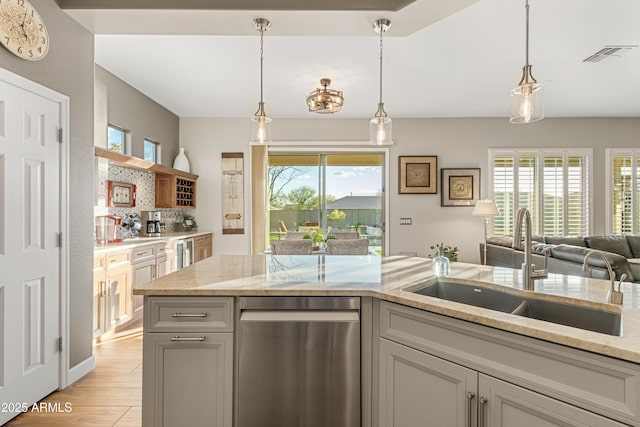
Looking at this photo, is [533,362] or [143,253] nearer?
[533,362]

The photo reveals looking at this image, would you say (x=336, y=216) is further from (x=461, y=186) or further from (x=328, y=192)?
(x=461, y=186)

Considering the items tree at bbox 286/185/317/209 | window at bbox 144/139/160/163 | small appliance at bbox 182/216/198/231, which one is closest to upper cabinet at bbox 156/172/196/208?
window at bbox 144/139/160/163

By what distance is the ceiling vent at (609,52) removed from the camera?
3.38m

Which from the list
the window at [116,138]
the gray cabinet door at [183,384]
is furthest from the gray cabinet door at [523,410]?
the window at [116,138]

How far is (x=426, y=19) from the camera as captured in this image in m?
2.36

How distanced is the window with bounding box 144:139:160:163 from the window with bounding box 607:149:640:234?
745cm

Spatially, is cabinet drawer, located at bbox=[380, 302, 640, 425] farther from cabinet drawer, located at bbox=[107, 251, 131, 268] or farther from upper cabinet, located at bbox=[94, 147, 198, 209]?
upper cabinet, located at bbox=[94, 147, 198, 209]

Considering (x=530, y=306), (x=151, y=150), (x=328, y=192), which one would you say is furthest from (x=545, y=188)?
(x=151, y=150)

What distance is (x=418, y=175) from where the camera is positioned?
19.8 ft

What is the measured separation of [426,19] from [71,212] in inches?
110

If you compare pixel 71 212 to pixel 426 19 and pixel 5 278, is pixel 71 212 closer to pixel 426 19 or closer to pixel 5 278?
pixel 5 278

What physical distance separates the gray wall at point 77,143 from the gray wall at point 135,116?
142 centimetres

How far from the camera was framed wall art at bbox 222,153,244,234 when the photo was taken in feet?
19.7

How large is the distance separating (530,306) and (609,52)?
3.43 m
